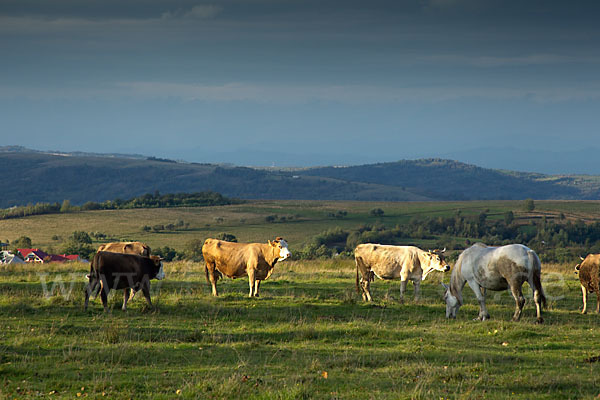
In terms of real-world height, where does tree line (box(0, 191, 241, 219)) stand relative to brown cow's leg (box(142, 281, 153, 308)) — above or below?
below

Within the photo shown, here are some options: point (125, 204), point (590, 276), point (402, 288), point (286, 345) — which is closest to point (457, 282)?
point (402, 288)

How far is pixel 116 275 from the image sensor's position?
18.7 metres

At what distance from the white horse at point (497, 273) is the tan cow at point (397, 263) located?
73.5 inches

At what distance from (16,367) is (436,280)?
754 inches

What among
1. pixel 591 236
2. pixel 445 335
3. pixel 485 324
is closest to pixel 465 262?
pixel 485 324

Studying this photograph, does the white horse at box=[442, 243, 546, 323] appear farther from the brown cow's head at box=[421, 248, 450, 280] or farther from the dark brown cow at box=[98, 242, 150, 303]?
the dark brown cow at box=[98, 242, 150, 303]

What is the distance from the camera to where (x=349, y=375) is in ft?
39.3

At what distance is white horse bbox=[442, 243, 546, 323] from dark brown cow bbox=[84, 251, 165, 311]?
913cm

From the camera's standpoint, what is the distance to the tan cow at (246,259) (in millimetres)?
22203

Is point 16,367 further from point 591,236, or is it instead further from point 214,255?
point 591,236

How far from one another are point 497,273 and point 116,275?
36.2 ft

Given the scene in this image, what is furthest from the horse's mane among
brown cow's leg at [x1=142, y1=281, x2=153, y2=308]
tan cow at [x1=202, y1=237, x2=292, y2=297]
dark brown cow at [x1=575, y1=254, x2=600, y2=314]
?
→ brown cow's leg at [x1=142, y1=281, x2=153, y2=308]

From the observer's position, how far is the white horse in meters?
18.0

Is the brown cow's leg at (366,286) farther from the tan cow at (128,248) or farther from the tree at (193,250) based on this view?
the tree at (193,250)
